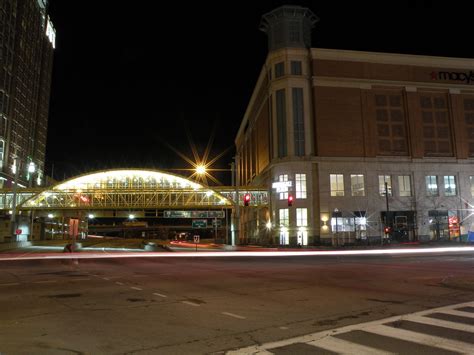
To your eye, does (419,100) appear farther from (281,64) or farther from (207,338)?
(207,338)

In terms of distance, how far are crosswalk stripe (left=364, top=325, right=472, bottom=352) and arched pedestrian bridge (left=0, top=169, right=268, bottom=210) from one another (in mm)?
61695

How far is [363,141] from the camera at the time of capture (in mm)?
66438

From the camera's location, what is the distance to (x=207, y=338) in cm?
757

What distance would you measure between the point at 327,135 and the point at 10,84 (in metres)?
67.5

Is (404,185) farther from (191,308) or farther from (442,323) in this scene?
(191,308)

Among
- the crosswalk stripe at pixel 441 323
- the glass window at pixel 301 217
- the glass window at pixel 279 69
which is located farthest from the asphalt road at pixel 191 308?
the glass window at pixel 279 69

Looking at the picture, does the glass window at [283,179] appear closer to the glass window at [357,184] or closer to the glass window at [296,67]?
the glass window at [357,184]

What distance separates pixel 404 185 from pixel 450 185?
7.66 m

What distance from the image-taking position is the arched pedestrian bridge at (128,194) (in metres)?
74.4

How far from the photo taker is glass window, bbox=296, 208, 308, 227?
62.2 metres

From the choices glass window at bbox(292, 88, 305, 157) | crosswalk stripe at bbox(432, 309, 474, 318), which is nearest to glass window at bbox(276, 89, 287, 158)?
glass window at bbox(292, 88, 305, 157)

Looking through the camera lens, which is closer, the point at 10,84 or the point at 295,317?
the point at 295,317

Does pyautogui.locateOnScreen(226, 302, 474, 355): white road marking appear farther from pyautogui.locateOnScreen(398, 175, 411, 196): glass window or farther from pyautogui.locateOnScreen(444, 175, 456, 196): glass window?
pyautogui.locateOnScreen(444, 175, 456, 196): glass window

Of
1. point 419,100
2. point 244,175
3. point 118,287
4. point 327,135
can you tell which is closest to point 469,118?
point 419,100
